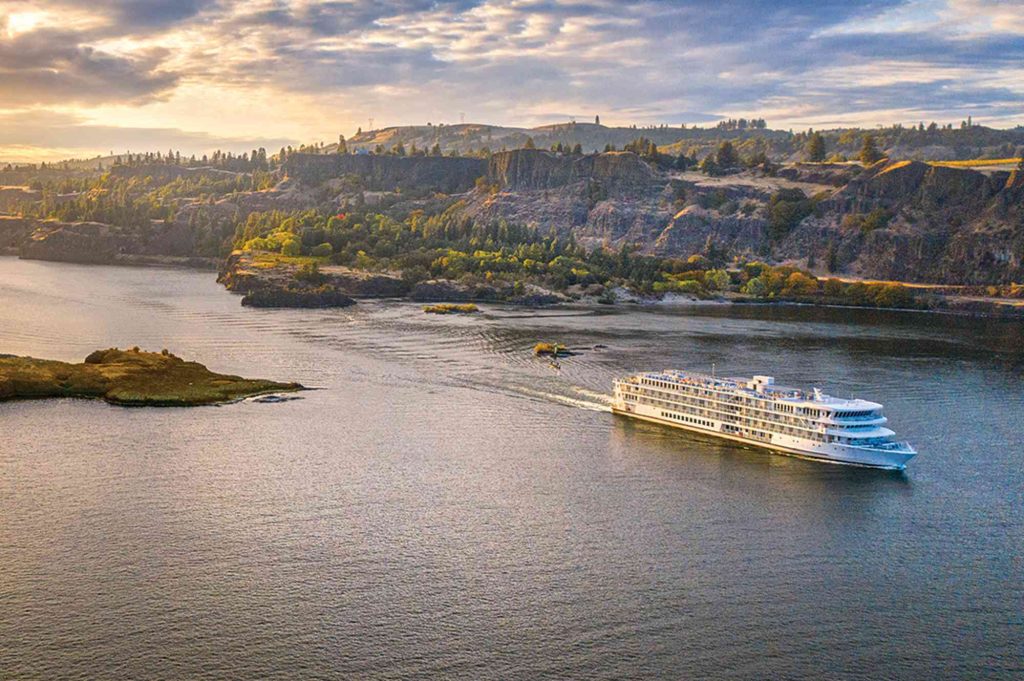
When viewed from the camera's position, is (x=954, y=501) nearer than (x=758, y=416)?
Yes

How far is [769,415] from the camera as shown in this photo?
9662cm

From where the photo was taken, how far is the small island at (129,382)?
359 ft

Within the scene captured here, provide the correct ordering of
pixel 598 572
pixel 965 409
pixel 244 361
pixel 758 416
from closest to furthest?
pixel 598 572 < pixel 758 416 < pixel 965 409 < pixel 244 361

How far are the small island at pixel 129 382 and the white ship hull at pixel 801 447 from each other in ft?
145

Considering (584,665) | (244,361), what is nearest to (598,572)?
(584,665)

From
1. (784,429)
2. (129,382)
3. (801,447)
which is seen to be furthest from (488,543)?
(129,382)

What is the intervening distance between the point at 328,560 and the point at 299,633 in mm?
9894

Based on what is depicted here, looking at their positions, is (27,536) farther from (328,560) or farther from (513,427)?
(513,427)

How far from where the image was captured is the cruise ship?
9012 centimetres

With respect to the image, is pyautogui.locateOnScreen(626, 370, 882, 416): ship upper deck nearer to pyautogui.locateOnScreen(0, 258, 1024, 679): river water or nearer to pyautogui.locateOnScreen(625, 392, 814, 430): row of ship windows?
pyautogui.locateOnScreen(625, 392, 814, 430): row of ship windows

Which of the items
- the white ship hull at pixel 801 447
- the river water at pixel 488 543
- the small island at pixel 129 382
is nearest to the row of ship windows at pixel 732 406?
the white ship hull at pixel 801 447

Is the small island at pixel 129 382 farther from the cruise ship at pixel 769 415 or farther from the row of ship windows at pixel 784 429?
the row of ship windows at pixel 784 429

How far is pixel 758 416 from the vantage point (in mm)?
97750

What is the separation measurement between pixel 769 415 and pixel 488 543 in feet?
131
